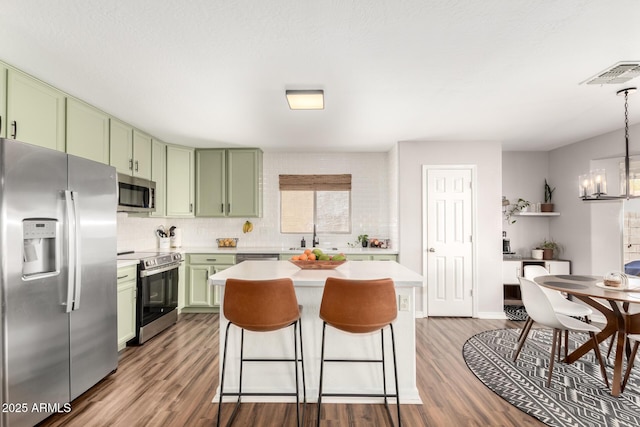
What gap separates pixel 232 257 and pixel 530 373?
3.70m

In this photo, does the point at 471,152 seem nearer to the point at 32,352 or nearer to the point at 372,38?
the point at 372,38

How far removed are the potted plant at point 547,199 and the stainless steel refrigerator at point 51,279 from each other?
19.2 ft

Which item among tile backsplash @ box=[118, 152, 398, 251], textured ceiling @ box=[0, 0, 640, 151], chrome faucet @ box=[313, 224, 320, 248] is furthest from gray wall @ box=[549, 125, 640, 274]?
chrome faucet @ box=[313, 224, 320, 248]

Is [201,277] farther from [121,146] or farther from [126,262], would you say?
[121,146]

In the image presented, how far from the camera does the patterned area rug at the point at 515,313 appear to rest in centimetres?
448

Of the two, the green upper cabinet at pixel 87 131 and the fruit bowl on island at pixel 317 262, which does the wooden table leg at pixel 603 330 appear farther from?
the green upper cabinet at pixel 87 131

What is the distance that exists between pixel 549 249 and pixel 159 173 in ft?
19.5

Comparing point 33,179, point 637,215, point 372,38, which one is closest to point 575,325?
point 637,215

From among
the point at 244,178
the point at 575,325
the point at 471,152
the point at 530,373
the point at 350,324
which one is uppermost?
the point at 471,152

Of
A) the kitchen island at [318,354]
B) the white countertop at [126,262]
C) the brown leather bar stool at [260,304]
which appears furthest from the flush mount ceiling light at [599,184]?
the white countertop at [126,262]

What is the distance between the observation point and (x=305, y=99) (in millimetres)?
2869

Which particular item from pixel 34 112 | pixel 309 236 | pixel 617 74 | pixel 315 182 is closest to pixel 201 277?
pixel 309 236

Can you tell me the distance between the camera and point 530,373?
110 inches

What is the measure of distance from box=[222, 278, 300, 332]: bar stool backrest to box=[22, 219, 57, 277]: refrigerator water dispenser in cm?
130
